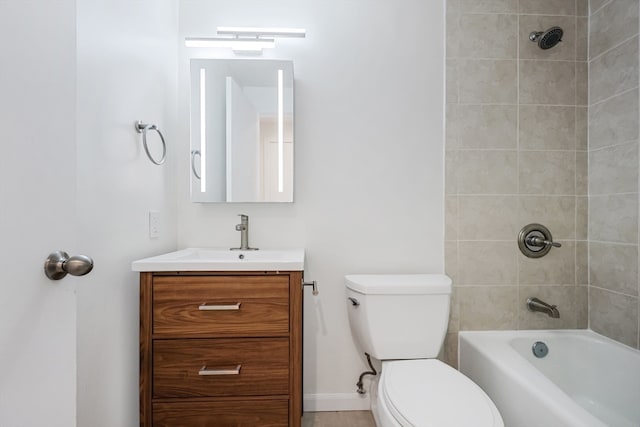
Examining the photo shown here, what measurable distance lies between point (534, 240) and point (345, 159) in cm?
109

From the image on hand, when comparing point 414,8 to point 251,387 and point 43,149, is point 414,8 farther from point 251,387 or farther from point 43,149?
point 251,387

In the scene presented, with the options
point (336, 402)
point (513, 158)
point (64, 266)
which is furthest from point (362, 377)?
point (64, 266)

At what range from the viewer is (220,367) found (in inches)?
47.0

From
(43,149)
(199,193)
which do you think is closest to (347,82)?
(199,193)

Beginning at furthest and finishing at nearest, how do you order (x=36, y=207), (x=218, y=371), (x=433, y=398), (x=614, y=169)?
(x=614, y=169) → (x=218, y=371) → (x=433, y=398) → (x=36, y=207)

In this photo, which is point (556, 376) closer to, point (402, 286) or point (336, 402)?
point (402, 286)

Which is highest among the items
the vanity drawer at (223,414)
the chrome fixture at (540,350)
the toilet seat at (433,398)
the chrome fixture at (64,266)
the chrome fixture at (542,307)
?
the chrome fixture at (64,266)

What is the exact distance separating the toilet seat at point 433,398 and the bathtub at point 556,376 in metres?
0.20

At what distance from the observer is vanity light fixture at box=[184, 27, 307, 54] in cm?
156

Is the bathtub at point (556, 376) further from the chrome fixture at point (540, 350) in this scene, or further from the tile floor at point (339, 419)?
the tile floor at point (339, 419)

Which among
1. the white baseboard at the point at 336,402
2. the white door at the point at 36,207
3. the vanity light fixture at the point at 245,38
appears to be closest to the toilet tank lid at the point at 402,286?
the white baseboard at the point at 336,402

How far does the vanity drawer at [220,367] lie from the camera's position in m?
1.18

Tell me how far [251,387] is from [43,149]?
1.03 metres

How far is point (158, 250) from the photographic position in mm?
1475
